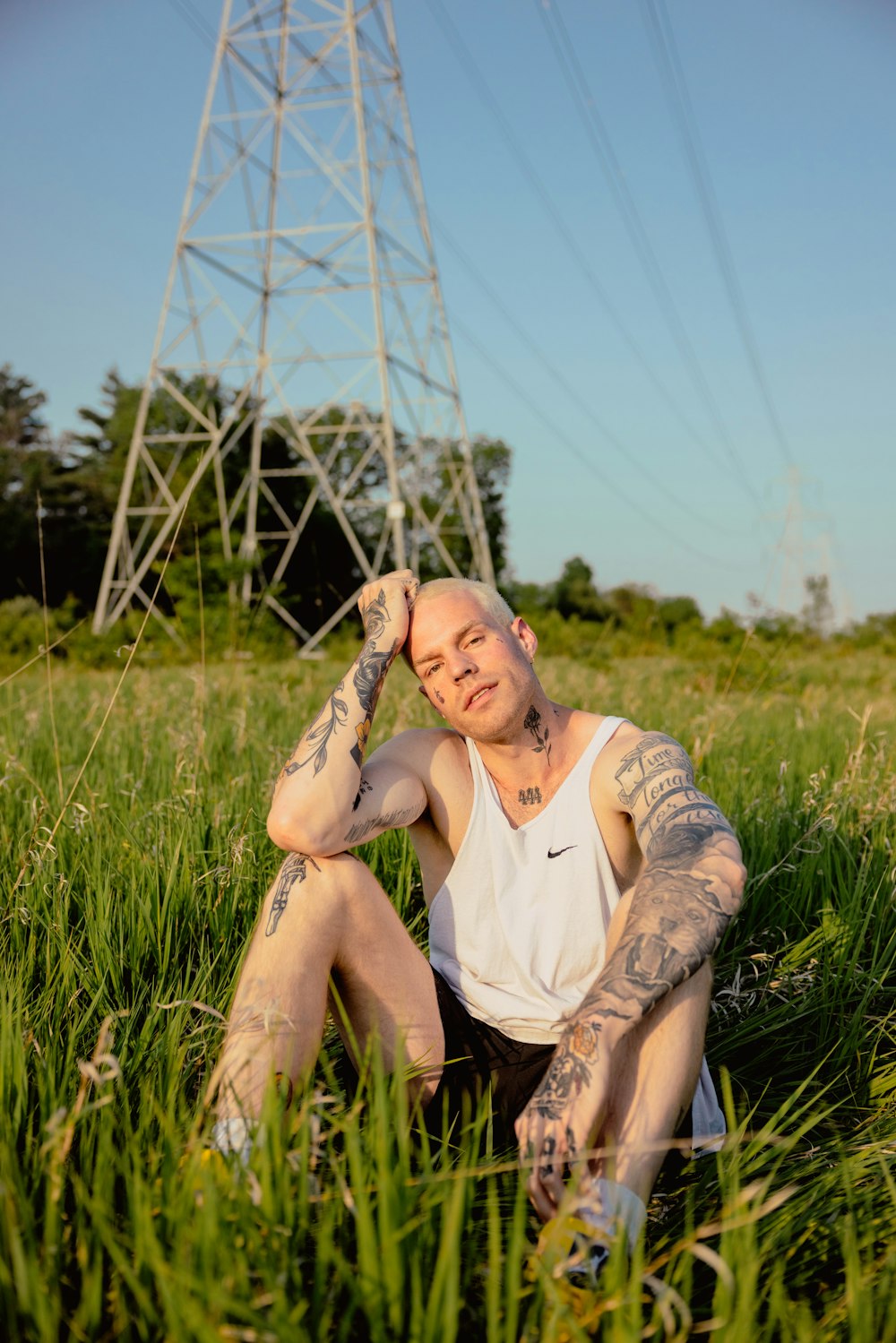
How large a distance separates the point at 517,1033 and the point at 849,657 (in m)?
16.9

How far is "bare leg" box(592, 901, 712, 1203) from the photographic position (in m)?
1.93

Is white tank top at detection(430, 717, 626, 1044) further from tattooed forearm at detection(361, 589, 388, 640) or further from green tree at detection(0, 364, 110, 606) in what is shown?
green tree at detection(0, 364, 110, 606)

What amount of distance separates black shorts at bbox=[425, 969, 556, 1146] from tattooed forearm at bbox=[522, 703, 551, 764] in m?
0.65

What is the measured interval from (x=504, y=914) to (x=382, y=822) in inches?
15.5

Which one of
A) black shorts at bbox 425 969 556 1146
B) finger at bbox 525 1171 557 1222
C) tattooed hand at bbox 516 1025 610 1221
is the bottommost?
black shorts at bbox 425 969 556 1146

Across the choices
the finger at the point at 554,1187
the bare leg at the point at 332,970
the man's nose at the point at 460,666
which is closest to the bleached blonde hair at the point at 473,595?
the man's nose at the point at 460,666

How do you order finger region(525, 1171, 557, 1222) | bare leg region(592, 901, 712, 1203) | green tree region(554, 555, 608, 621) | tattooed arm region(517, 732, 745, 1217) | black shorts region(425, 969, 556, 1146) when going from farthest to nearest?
green tree region(554, 555, 608, 621)
black shorts region(425, 969, 556, 1146)
bare leg region(592, 901, 712, 1203)
tattooed arm region(517, 732, 745, 1217)
finger region(525, 1171, 557, 1222)

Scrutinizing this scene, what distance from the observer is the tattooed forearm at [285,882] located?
89.7 inches

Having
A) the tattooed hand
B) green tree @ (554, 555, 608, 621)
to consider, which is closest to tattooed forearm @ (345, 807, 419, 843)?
the tattooed hand

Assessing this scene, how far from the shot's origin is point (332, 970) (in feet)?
7.82

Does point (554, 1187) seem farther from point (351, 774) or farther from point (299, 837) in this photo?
point (351, 774)

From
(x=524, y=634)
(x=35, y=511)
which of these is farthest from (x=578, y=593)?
(x=524, y=634)

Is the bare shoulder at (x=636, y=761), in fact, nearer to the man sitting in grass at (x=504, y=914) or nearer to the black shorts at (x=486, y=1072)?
the man sitting in grass at (x=504, y=914)

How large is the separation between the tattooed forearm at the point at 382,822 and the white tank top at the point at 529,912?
164 mm
